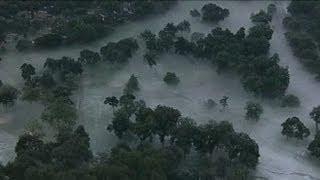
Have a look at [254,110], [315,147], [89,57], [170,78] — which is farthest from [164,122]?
[89,57]

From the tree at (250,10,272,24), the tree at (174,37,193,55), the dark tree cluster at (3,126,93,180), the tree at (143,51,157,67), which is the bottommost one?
the dark tree cluster at (3,126,93,180)

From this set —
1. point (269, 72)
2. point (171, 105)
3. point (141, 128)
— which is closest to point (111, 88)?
point (171, 105)

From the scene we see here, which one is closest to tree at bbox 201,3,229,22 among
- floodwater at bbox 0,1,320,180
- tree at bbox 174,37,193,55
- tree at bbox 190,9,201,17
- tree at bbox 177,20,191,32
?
tree at bbox 190,9,201,17

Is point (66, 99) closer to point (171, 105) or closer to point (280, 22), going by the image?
point (171, 105)

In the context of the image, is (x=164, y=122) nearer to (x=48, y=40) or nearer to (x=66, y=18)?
(x=48, y=40)

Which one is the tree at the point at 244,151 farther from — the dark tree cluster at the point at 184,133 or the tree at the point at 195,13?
the tree at the point at 195,13

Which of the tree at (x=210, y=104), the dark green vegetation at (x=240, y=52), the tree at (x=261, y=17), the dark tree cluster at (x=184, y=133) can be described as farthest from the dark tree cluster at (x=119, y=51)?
the tree at (x=261, y=17)

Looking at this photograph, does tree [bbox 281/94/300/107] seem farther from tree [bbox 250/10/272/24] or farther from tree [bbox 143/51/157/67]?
tree [bbox 250/10/272/24]
